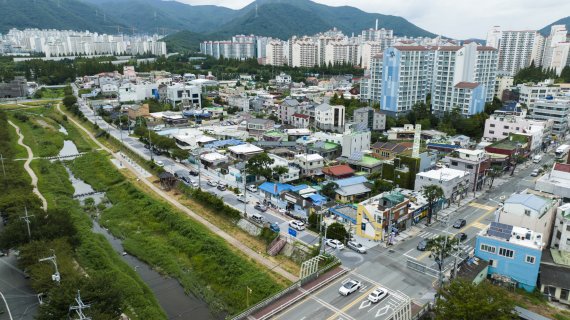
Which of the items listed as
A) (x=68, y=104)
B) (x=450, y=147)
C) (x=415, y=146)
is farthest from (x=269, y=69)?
(x=415, y=146)

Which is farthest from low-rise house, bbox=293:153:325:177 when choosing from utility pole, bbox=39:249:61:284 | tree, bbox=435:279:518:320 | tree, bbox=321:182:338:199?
utility pole, bbox=39:249:61:284

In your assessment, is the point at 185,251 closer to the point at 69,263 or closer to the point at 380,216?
the point at 69,263

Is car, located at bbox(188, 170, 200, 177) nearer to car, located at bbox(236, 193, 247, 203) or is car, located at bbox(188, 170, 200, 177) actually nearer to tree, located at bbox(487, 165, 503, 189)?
car, located at bbox(236, 193, 247, 203)

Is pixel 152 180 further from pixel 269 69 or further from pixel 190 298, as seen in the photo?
pixel 269 69

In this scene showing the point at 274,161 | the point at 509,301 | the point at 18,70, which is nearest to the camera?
the point at 509,301

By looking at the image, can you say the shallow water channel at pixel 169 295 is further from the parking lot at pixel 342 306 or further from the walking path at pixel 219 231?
the parking lot at pixel 342 306

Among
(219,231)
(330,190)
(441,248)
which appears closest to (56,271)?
(219,231)
